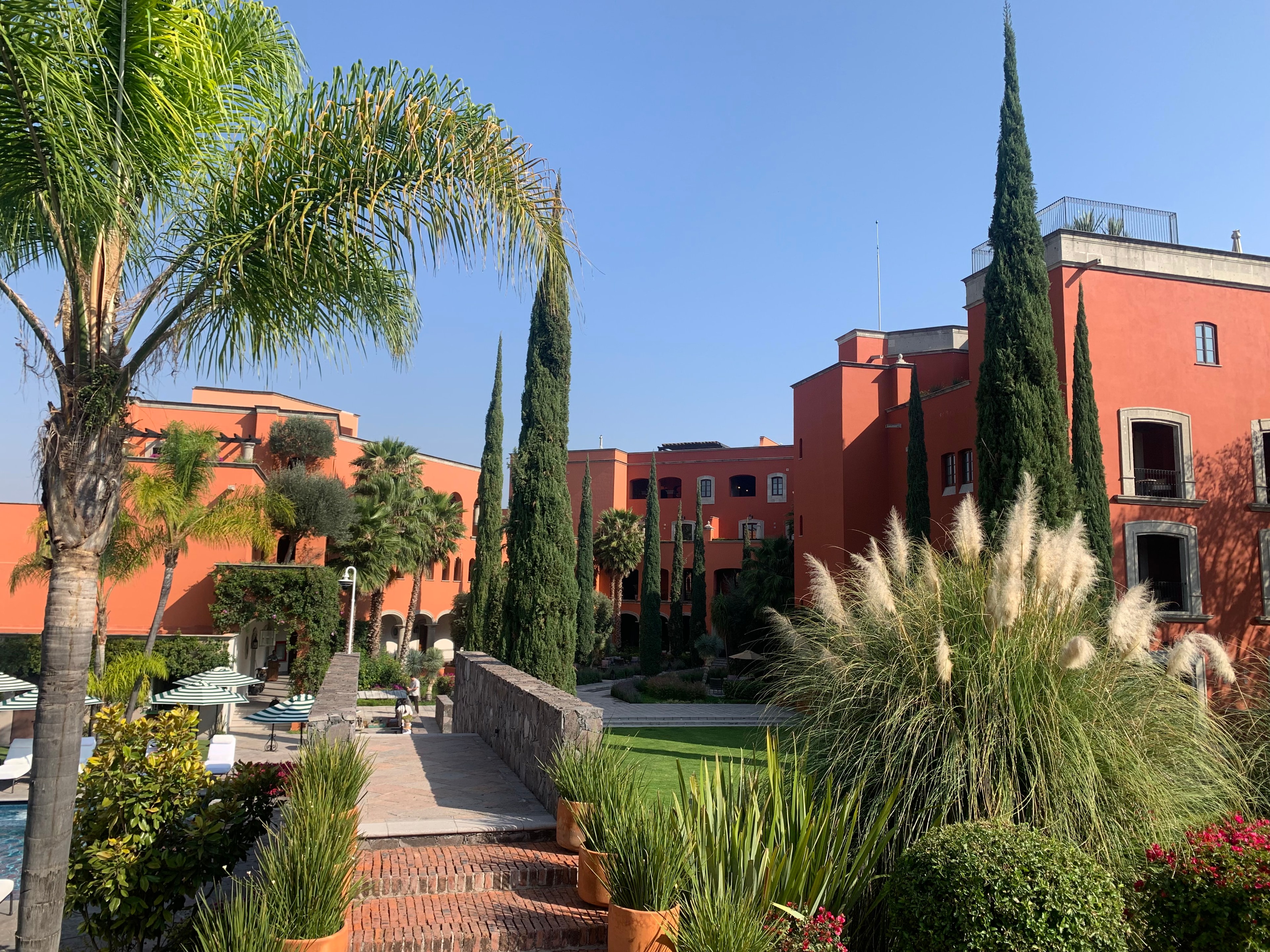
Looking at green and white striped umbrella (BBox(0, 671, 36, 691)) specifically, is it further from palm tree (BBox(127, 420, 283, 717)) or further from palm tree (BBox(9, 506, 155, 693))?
palm tree (BBox(127, 420, 283, 717))

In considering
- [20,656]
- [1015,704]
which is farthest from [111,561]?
[1015,704]

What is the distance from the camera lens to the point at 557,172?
14.3 feet

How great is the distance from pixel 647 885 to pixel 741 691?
72.2ft

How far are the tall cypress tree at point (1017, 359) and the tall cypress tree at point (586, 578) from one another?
18.8 metres

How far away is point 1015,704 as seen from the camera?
455 cm

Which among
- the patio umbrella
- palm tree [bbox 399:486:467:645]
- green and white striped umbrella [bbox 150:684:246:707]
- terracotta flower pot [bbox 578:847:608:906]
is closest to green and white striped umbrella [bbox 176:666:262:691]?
green and white striped umbrella [bbox 150:684:246:707]

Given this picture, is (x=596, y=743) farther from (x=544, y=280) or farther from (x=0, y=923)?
(x=0, y=923)

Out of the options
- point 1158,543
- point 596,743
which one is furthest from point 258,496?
point 1158,543

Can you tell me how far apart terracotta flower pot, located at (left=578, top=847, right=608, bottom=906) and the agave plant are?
140 centimetres

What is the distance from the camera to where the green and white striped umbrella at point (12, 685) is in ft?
48.0

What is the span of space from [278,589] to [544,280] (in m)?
19.7

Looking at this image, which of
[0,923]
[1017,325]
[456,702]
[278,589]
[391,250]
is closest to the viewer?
[391,250]

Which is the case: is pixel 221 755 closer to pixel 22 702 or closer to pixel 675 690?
pixel 22 702

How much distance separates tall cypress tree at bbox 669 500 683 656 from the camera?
34562 mm
